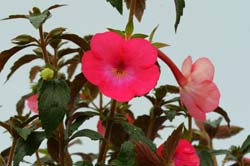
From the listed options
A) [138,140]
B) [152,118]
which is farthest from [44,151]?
[138,140]

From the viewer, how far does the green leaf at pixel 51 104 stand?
0.62 metres

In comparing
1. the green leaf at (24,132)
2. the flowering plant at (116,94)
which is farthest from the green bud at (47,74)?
the green leaf at (24,132)

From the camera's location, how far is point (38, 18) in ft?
2.18

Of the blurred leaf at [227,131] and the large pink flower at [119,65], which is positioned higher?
the large pink flower at [119,65]

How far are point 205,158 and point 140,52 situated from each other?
0.91 feet

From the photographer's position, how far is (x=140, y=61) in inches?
26.2

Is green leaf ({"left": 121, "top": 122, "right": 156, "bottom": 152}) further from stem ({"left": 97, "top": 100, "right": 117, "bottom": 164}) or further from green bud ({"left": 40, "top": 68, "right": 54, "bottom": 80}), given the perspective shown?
green bud ({"left": 40, "top": 68, "right": 54, "bottom": 80})

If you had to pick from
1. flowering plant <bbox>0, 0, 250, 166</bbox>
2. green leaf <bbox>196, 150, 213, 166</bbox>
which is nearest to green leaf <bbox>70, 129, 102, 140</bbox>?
flowering plant <bbox>0, 0, 250, 166</bbox>

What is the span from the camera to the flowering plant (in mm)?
655

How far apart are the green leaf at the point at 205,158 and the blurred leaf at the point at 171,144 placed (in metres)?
0.15

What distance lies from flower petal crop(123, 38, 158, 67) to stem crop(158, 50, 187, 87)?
1.8 inches

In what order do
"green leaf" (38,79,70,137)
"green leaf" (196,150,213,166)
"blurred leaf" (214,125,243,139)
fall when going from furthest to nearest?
"blurred leaf" (214,125,243,139) < "green leaf" (196,150,213,166) < "green leaf" (38,79,70,137)

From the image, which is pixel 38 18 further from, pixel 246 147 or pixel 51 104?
pixel 246 147

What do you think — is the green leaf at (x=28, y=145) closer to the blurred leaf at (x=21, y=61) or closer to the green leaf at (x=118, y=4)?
the blurred leaf at (x=21, y=61)
